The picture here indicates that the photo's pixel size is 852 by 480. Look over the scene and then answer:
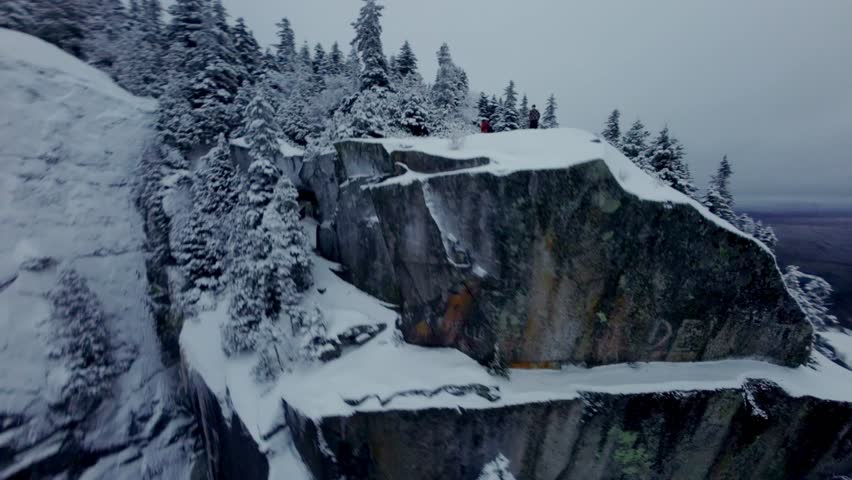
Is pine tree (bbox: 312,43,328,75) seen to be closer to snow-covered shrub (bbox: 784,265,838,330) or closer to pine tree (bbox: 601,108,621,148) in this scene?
pine tree (bbox: 601,108,621,148)

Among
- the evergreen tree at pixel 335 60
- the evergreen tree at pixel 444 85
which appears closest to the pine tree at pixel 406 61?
the evergreen tree at pixel 444 85

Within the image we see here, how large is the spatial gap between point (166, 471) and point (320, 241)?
11253 mm

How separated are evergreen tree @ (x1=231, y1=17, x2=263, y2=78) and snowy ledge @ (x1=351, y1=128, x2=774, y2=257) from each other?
24994 mm

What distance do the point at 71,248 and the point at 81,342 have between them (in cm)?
532

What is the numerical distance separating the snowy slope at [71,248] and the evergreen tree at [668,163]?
3104 cm

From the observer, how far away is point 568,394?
800 cm

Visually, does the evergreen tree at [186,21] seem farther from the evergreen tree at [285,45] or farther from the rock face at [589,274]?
the rock face at [589,274]

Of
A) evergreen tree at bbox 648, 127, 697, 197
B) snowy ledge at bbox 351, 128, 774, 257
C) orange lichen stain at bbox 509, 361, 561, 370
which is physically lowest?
Answer: orange lichen stain at bbox 509, 361, 561, 370

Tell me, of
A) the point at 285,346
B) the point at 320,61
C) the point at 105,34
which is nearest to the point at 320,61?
the point at 320,61

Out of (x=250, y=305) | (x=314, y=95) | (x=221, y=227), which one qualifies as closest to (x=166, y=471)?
(x=250, y=305)

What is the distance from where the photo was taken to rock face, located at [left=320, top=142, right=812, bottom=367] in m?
7.86

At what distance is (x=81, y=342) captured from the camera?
1293 cm

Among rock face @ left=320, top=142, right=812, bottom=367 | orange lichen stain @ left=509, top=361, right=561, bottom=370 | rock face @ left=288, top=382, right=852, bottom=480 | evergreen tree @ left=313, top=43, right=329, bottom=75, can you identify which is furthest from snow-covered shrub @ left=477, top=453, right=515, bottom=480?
evergreen tree @ left=313, top=43, right=329, bottom=75

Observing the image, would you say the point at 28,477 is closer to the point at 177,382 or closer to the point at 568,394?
the point at 177,382
